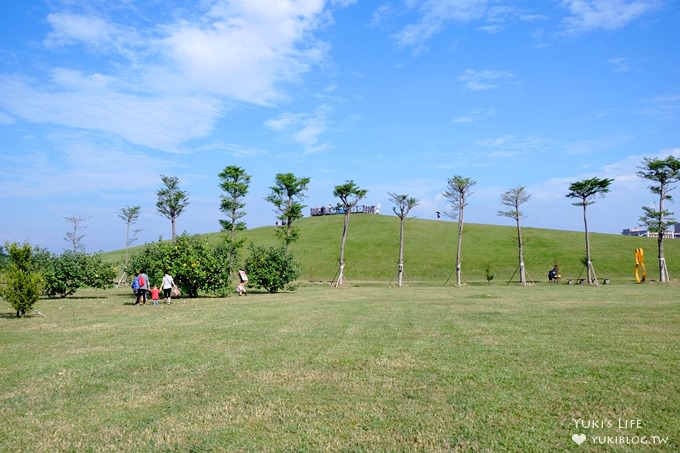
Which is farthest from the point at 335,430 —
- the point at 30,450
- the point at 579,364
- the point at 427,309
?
the point at 427,309

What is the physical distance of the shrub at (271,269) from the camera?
35.1 m

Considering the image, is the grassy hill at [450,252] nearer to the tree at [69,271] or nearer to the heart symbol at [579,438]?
the tree at [69,271]

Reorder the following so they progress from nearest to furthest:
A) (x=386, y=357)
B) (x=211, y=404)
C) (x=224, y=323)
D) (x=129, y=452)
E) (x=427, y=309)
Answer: (x=129, y=452), (x=211, y=404), (x=386, y=357), (x=224, y=323), (x=427, y=309)

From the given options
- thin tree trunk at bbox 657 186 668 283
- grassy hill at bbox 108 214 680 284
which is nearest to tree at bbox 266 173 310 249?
grassy hill at bbox 108 214 680 284

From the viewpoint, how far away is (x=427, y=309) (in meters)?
20.3

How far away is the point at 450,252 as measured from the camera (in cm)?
6675

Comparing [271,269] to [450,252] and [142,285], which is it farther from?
[450,252]

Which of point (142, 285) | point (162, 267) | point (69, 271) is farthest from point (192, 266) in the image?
point (69, 271)


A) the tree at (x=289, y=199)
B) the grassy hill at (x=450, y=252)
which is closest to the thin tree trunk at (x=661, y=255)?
the grassy hill at (x=450, y=252)

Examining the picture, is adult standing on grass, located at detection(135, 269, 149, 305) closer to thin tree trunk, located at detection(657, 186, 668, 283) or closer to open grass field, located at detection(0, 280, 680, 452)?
open grass field, located at detection(0, 280, 680, 452)

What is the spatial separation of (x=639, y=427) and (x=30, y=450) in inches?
297

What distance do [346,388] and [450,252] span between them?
6072 centimetres

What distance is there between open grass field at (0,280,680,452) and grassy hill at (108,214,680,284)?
39.3 m

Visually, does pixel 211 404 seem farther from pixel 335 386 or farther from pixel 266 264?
pixel 266 264
